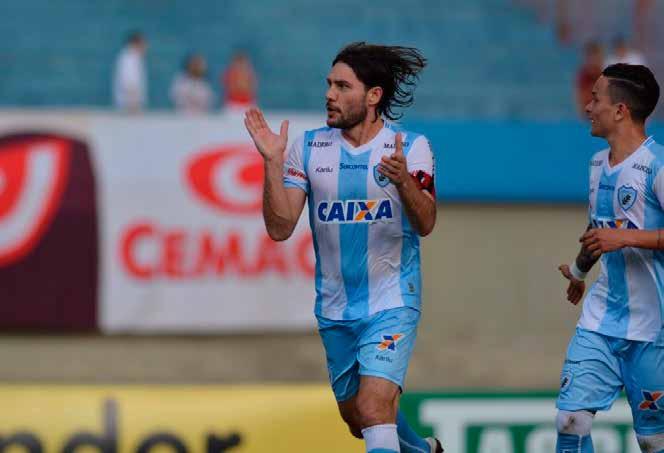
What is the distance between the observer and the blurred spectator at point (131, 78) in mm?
17219

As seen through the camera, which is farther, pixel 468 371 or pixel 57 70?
pixel 57 70

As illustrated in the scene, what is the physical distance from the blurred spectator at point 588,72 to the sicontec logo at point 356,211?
10654 mm

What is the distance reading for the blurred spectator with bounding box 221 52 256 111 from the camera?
659 inches

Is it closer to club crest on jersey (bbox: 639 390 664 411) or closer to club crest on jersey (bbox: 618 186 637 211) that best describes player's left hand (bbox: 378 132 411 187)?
club crest on jersey (bbox: 618 186 637 211)

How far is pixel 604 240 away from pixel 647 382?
78cm

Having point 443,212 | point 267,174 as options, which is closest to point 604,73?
point 267,174

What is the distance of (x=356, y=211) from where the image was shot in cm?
668

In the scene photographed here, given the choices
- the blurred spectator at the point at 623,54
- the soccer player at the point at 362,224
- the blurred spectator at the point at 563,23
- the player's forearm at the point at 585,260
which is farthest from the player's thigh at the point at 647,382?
the blurred spectator at the point at 563,23

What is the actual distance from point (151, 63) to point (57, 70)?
1247mm

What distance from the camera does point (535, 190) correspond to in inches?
555

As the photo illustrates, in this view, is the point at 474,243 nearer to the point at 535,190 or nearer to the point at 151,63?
the point at 535,190

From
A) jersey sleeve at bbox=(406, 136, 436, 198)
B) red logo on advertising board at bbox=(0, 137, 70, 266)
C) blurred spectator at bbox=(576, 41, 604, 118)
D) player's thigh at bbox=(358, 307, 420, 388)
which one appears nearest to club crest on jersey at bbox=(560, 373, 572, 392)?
player's thigh at bbox=(358, 307, 420, 388)

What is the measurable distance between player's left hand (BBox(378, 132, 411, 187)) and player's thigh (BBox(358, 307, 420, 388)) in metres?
0.72

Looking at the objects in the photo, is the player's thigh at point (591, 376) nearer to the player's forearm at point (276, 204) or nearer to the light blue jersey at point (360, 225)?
the light blue jersey at point (360, 225)
